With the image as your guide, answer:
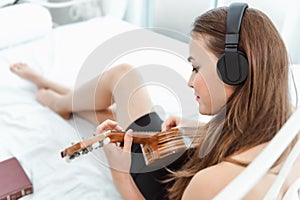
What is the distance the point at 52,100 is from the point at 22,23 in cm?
50

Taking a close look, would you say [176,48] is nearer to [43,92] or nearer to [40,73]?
[43,92]

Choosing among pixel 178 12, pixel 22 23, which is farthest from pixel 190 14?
pixel 22 23

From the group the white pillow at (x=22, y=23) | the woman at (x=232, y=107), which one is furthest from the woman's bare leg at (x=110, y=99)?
the white pillow at (x=22, y=23)

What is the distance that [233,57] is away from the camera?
0.70 m

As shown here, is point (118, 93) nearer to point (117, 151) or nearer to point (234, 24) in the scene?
point (117, 151)

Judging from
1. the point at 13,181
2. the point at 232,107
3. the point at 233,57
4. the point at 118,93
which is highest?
the point at 233,57

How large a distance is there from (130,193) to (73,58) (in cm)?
82

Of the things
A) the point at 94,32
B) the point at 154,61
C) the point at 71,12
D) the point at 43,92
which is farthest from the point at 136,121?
the point at 71,12

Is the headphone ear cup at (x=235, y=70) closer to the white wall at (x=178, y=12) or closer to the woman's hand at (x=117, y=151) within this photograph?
the woman's hand at (x=117, y=151)

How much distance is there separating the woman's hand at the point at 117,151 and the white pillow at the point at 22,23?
893 millimetres

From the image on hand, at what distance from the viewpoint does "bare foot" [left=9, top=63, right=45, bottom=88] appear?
144 cm

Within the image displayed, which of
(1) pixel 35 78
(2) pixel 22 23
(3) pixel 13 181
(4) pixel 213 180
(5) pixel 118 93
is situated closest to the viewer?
(4) pixel 213 180

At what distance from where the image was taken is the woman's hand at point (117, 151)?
89cm

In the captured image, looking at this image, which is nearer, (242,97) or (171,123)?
(242,97)
